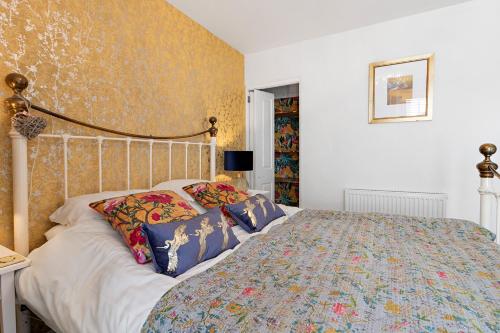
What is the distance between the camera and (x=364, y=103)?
2992 mm

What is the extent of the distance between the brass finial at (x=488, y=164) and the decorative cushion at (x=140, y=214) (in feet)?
6.33

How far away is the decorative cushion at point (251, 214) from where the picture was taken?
69.3 inches

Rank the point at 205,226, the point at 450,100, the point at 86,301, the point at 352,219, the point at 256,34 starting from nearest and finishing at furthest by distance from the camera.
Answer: the point at 86,301, the point at 205,226, the point at 352,219, the point at 450,100, the point at 256,34

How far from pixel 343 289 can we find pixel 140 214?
38.3 inches

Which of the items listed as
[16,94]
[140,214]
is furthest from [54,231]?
[16,94]

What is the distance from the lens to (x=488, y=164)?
1823 millimetres

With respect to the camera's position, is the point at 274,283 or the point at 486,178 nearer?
the point at 274,283

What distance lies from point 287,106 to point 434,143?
232cm

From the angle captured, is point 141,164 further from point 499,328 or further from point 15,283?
point 499,328

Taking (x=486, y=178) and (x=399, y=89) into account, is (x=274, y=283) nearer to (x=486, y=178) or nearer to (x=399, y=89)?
(x=486, y=178)

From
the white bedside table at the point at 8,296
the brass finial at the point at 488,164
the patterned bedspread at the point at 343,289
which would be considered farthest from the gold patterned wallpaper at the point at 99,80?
the brass finial at the point at 488,164

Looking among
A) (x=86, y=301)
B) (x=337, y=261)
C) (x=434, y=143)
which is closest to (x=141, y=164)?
(x=86, y=301)

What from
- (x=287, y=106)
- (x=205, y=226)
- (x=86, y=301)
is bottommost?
(x=86, y=301)

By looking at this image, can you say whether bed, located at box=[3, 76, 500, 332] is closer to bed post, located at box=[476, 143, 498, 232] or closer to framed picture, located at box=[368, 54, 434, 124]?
bed post, located at box=[476, 143, 498, 232]
